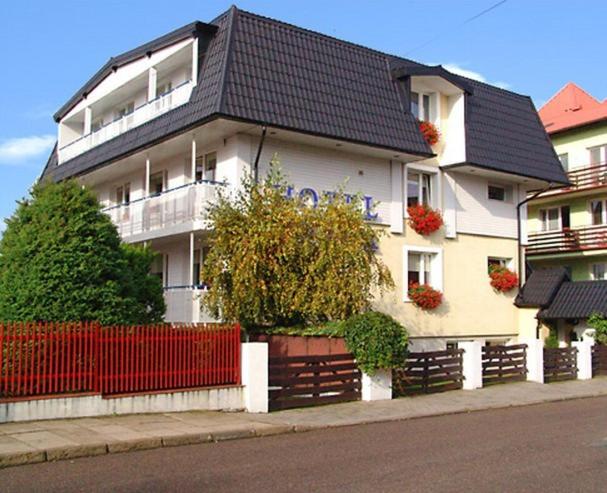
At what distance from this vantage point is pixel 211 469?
929 centimetres

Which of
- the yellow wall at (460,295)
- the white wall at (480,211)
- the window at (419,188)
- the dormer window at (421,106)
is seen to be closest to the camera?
the yellow wall at (460,295)

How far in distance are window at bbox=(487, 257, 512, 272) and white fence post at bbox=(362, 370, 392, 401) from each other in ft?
36.7

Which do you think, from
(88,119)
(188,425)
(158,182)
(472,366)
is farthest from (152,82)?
(188,425)

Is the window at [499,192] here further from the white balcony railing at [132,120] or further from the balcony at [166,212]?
the white balcony railing at [132,120]

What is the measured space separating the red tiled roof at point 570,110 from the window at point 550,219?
3.77m

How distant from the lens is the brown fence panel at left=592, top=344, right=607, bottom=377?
2361cm

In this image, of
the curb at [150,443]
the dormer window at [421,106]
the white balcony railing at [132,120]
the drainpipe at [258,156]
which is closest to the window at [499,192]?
the dormer window at [421,106]

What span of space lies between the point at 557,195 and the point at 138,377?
2638 centimetres

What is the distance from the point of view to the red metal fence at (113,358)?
12.1 meters

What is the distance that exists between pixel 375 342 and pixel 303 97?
7.99m

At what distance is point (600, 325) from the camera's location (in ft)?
83.0

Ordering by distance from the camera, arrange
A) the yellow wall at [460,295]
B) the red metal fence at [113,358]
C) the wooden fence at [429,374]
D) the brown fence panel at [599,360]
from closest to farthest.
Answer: the red metal fence at [113,358], the wooden fence at [429,374], the brown fence panel at [599,360], the yellow wall at [460,295]

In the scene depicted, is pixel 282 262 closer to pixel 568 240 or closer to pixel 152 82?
pixel 152 82

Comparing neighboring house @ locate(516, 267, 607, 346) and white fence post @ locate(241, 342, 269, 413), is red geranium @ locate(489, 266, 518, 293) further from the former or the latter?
white fence post @ locate(241, 342, 269, 413)
